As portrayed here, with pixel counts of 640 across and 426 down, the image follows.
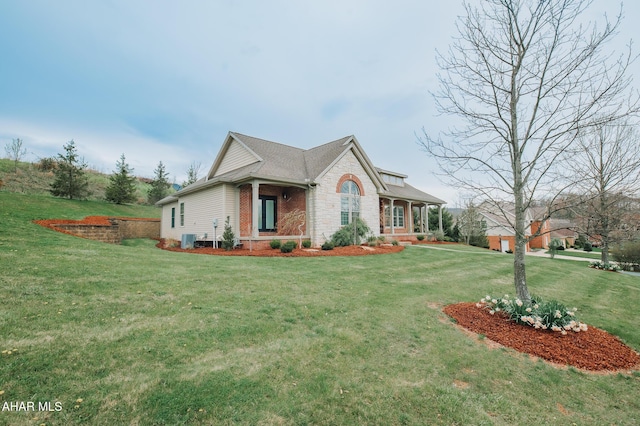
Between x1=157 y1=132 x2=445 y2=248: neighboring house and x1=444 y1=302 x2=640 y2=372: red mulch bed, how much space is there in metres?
10.9

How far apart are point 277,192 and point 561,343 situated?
1467cm

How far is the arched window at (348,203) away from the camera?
17.8 meters

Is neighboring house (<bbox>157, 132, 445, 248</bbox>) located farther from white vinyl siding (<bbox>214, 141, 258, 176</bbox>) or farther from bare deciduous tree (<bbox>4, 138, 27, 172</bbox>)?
bare deciduous tree (<bbox>4, 138, 27, 172</bbox>)

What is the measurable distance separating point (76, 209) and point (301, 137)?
18604 millimetres

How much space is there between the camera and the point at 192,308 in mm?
4875

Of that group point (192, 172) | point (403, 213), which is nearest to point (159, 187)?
point (192, 172)

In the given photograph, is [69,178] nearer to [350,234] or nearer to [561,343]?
[350,234]

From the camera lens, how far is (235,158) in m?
18.3

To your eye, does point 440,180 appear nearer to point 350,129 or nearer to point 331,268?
point 331,268

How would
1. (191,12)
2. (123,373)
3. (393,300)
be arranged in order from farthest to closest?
(191,12) < (393,300) < (123,373)

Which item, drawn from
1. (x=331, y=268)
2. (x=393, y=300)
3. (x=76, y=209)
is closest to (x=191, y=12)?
(x=331, y=268)

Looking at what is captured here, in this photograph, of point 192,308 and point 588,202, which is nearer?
point 192,308

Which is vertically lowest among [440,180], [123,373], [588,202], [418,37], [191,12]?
[123,373]

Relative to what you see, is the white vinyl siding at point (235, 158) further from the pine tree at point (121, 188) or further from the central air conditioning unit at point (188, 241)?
the pine tree at point (121, 188)
